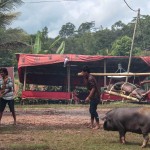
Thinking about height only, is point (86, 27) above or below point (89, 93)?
above

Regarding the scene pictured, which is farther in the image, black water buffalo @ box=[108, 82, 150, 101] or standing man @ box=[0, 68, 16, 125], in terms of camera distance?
black water buffalo @ box=[108, 82, 150, 101]

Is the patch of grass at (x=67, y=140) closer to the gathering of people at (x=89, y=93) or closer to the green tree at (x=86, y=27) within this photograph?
the gathering of people at (x=89, y=93)

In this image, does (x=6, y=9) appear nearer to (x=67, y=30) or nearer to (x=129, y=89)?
(x=129, y=89)

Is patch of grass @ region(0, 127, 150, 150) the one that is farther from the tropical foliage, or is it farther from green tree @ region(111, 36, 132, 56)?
green tree @ region(111, 36, 132, 56)

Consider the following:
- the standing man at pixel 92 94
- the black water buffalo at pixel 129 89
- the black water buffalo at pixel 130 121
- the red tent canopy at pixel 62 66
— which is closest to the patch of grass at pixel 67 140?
the black water buffalo at pixel 130 121

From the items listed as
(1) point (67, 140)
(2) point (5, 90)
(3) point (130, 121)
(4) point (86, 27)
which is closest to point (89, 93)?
(2) point (5, 90)

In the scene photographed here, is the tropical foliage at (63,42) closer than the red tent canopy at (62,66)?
Yes

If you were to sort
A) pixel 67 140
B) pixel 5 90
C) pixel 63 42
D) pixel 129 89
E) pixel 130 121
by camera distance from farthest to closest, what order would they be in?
pixel 63 42
pixel 129 89
pixel 5 90
pixel 67 140
pixel 130 121

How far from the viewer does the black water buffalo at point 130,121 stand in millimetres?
8945

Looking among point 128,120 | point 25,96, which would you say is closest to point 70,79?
point 25,96

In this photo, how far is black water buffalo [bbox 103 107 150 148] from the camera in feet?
29.3

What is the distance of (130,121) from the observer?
9266mm

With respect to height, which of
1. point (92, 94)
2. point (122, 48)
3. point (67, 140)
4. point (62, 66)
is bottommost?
point (67, 140)

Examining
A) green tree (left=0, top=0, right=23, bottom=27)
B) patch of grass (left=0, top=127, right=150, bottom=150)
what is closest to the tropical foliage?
green tree (left=0, top=0, right=23, bottom=27)
